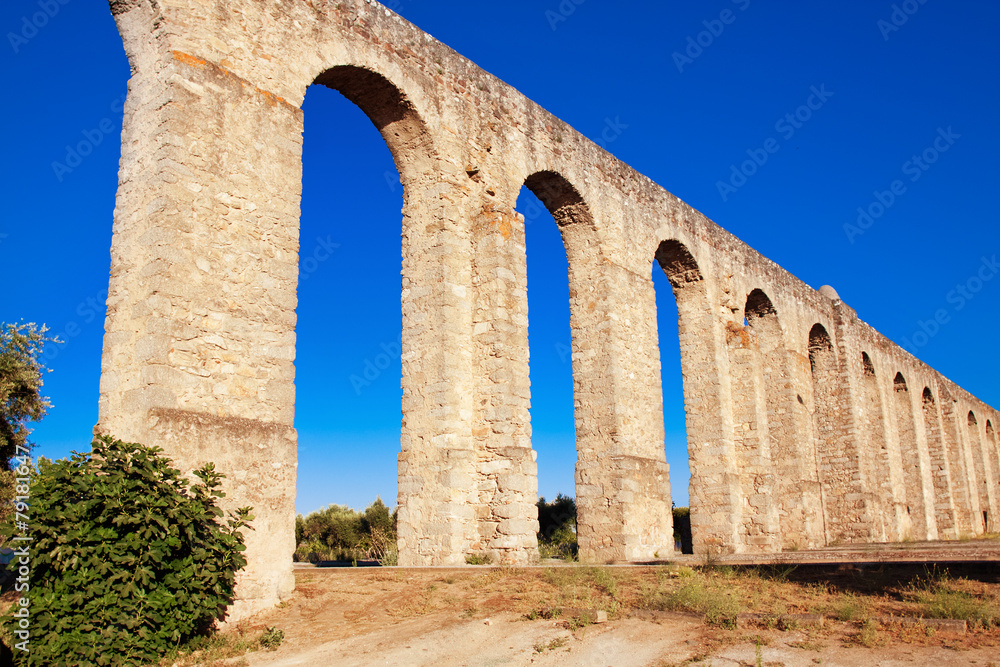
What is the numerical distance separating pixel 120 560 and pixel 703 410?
10.3 m

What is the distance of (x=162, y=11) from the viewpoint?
260 inches

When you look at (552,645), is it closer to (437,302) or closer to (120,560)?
(120,560)

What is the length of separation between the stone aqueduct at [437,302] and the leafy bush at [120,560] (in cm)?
58

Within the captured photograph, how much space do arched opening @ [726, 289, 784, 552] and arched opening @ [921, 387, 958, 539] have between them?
32.8 ft

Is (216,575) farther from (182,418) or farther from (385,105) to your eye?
(385,105)

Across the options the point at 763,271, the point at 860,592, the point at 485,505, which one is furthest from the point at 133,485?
the point at 763,271

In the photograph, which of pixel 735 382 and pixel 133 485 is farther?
pixel 735 382

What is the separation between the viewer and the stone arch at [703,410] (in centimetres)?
1255

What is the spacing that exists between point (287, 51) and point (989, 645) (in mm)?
7388

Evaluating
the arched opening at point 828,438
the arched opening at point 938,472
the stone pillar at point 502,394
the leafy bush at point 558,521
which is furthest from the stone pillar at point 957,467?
the stone pillar at point 502,394

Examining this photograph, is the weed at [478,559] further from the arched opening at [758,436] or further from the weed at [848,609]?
the arched opening at [758,436]

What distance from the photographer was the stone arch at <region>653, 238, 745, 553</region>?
12.5m

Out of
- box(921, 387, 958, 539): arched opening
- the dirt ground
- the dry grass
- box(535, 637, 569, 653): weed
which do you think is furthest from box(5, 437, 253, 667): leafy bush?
box(921, 387, 958, 539): arched opening

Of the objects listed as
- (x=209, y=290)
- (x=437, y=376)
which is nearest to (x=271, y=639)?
(x=209, y=290)
